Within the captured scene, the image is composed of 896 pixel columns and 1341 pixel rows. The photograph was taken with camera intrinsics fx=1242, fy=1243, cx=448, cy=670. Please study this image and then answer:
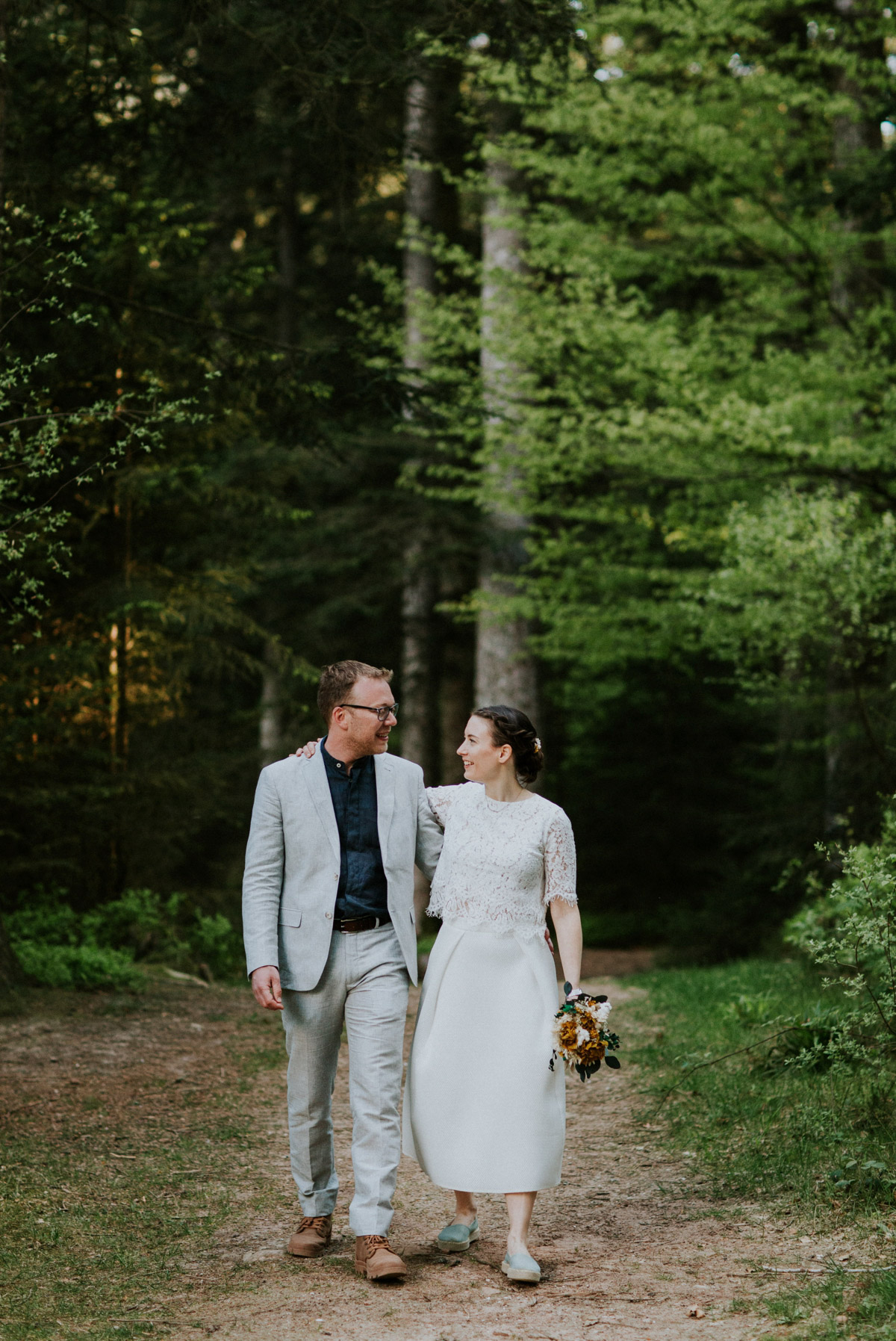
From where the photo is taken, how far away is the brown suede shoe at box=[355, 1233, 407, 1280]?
4133 millimetres

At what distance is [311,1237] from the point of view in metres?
4.49

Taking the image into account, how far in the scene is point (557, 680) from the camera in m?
22.0

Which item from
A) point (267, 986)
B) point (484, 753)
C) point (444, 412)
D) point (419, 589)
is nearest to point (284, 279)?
point (419, 589)

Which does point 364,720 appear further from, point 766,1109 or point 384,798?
point 766,1109

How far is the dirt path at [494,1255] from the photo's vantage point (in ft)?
12.7

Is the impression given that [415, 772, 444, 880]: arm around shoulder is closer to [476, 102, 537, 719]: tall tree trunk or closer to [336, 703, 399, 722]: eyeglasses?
[336, 703, 399, 722]: eyeglasses

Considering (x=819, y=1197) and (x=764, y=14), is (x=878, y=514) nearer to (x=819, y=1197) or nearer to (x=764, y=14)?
(x=764, y=14)

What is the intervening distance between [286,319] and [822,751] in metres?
12.3

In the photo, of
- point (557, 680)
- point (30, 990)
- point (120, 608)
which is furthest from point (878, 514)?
point (557, 680)

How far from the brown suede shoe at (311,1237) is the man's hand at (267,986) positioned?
89cm

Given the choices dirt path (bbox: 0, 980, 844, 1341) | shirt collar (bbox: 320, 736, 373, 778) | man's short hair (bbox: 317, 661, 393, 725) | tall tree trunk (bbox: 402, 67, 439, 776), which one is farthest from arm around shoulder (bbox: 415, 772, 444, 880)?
tall tree trunk (bbox: 402, 67, 439, 776)

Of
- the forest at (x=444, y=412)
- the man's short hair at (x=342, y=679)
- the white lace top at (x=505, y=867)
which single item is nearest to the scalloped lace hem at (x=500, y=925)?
the white lace top at (x=505, y=867)

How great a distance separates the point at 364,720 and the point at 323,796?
12.5 inches

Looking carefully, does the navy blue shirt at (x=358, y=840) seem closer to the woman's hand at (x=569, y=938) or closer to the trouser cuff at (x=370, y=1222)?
the woman's hand at (x=569, y=938)
